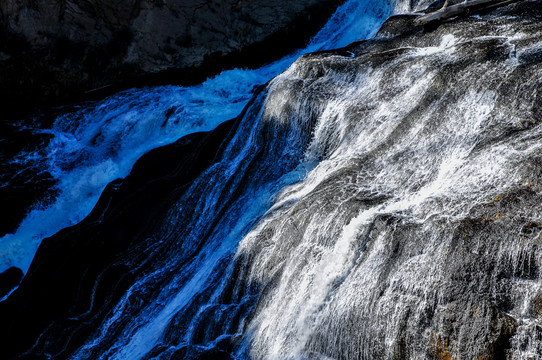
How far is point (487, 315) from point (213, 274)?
166 inches

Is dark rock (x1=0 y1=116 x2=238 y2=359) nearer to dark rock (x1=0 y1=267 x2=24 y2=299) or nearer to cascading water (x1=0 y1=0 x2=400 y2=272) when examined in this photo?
dark rock (x1=0 y1=267 x2=24 y2=299)

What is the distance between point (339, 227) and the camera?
670 centimetres

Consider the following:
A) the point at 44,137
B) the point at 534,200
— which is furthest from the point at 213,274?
the point at 44,137

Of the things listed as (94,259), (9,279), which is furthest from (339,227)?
(9,279)

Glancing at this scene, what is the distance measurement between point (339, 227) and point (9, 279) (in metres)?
6.28

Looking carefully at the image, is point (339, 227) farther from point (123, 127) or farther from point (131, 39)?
point (131, 39)

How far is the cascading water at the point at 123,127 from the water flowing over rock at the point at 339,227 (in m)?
0.66

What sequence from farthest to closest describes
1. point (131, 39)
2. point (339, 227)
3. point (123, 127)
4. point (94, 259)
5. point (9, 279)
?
point (131, 39) → point (123, 127) → point (9, 279) → point (94, 259) → point (339, 227)

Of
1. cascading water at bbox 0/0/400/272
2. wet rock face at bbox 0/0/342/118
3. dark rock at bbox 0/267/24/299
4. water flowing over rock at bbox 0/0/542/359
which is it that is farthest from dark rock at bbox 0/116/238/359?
wet rock face at bbox 0/0/342/118

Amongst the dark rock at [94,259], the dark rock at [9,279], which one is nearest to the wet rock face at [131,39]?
the dark rock at [94,259]

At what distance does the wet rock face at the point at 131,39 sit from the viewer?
1283 centimetres

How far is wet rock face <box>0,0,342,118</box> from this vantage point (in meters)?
12.8

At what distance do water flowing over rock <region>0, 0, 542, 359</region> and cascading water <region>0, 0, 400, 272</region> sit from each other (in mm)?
663

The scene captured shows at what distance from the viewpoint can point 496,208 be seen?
5.51 meters
